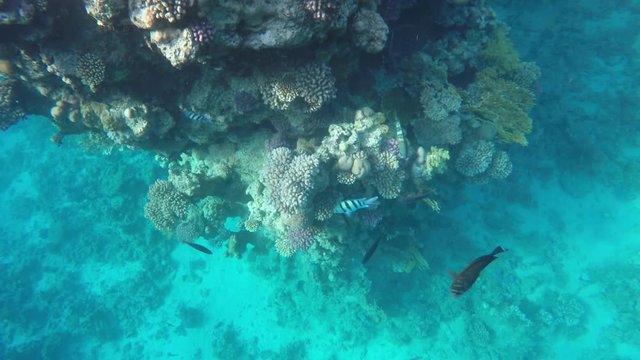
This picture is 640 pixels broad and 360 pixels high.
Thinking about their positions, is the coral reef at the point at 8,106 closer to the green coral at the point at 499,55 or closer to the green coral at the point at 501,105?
the green coral at the point at 501,105

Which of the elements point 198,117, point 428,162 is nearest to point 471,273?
point 428,162

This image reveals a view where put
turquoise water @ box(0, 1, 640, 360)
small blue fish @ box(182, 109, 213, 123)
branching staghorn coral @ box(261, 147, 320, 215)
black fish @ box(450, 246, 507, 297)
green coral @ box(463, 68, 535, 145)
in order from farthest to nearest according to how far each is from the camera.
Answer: turquoise water @ box(0, 1, 640, 360)
green coral @ box(463, 68, 535, 145)
small blue fish @ box(182, 109, 213, 123)
branching staghorn coral @ box(261, 147, 320, 215)
black fish @ box(450, 246, 507, 297)

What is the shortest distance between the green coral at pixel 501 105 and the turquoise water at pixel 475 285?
2.84 metres

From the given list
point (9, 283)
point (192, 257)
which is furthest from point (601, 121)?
point (9, 283)

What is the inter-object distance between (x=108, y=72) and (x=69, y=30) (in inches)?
27.7

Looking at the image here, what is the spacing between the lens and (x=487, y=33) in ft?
25.5

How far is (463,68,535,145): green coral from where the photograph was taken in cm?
762

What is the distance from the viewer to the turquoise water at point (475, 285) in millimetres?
12016

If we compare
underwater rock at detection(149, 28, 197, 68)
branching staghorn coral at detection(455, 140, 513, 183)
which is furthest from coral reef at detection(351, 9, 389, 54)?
branching staghorn coral at detection(455, 140, 513, 183)

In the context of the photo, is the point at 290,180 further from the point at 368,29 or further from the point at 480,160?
the point at 480,160

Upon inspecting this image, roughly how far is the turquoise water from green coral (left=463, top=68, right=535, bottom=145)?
2836 mm

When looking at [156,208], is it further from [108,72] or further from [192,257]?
[192,257]

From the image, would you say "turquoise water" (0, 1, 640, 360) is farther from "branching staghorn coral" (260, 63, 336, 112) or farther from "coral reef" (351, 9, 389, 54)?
"coral reef" (351, 9, 389, 54)

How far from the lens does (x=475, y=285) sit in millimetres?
12500
